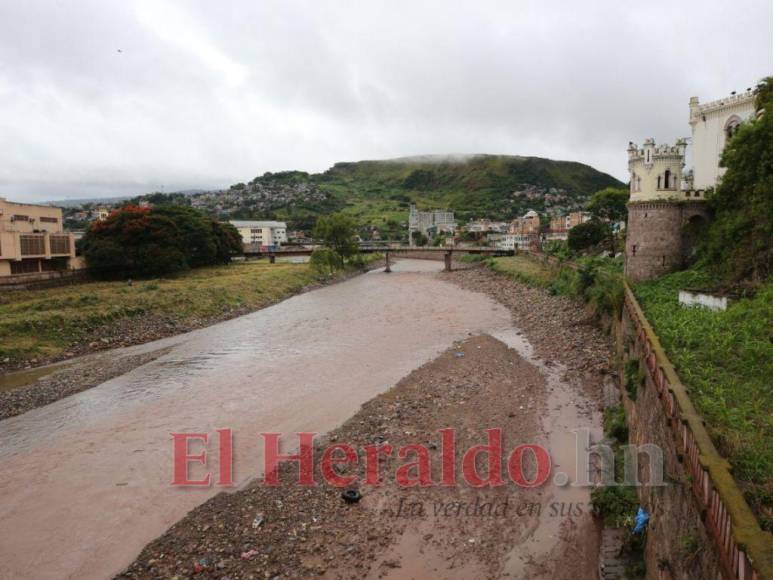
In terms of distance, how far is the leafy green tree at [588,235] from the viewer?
54750mm

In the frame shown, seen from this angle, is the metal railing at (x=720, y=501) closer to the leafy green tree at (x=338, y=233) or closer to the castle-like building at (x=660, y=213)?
the castle-like building at (x=660, y=213)

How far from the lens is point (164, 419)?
16359mm

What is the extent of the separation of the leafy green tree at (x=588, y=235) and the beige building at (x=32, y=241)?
53.0m

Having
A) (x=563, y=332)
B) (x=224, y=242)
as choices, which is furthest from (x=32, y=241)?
(x=563, y=332)

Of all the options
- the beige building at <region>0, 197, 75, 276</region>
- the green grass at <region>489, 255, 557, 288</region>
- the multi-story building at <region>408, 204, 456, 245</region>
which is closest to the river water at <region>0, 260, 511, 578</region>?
the green grass at <region>489, 255, 557, 288</region>

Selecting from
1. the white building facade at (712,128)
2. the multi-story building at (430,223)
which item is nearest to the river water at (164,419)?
the white building facade at (712,128)

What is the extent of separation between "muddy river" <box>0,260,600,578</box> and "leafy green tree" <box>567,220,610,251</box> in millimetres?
27713

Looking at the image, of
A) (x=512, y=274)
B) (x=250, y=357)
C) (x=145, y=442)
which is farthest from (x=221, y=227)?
(x=145, y=442)

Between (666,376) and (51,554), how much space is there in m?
12.4

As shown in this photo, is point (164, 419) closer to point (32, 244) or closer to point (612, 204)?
point (32, 244)

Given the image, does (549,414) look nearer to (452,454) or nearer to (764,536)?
(452,454)

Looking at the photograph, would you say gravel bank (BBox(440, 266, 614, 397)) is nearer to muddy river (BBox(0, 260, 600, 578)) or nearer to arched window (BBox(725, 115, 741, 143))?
muddy river (BBox(0, 260, 600, 578))

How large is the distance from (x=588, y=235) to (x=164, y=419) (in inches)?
1988

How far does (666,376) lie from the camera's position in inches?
323
